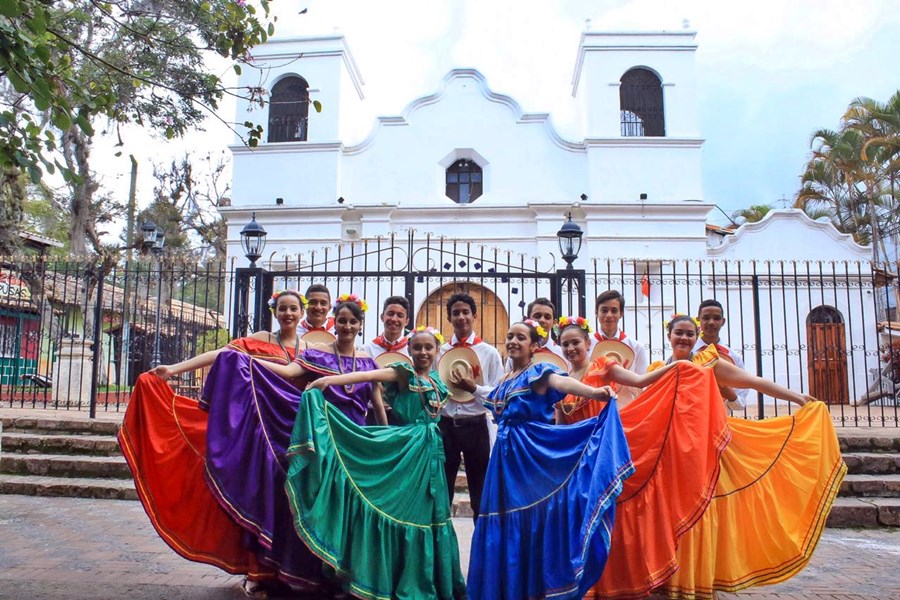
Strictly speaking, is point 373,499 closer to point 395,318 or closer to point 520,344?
point 520,344

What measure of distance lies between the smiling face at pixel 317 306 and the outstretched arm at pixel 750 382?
105 inches

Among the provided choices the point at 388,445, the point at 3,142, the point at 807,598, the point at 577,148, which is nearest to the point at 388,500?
the point at 388,445

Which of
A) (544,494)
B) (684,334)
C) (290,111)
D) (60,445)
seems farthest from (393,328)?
(290,111)

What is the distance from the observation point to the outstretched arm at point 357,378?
3851 millimetres

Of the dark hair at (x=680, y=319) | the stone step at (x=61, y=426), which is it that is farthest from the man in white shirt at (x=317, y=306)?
the stone step at (x=61, y=426)

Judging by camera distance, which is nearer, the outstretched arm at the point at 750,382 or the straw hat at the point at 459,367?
the outstretched arm at the point at 750,382

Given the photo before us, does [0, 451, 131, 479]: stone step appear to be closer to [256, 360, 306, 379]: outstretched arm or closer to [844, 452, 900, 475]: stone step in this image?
[256, 360, 306, 379]: outstretched arm

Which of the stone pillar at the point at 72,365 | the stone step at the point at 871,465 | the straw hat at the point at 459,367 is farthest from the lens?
the stone pillar at the point at 72,365

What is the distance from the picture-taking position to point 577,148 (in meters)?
16.7

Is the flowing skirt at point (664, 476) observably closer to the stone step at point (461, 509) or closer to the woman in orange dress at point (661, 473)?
the woman in orange dress at point (661, 473)

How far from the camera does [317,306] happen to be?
197 inches

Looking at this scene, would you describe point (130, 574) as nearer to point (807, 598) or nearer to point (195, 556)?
point (195, 556)

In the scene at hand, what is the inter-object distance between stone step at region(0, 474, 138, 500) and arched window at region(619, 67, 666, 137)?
13634 millimetres

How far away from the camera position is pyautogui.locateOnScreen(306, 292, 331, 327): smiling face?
500cm
